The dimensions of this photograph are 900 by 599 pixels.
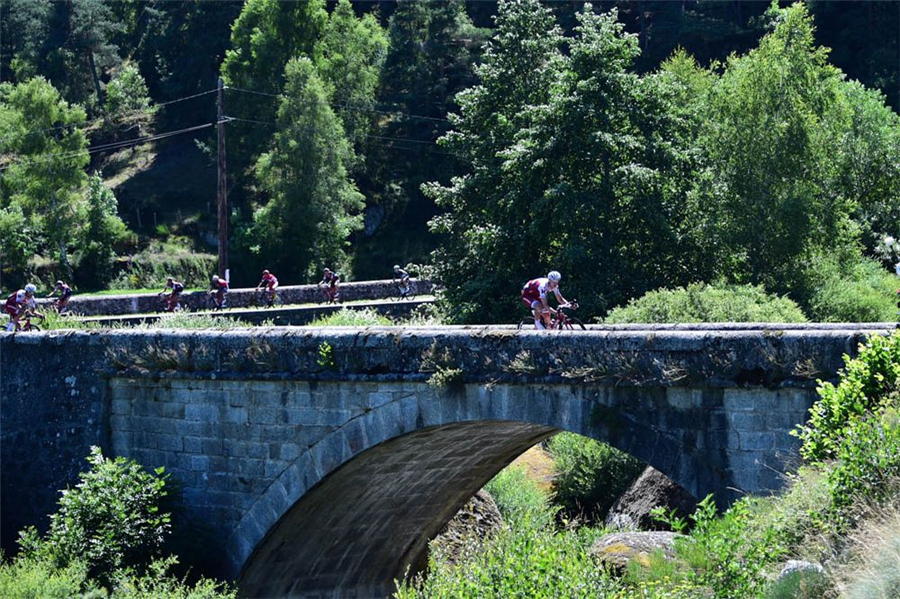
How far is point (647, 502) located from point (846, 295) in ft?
32.9

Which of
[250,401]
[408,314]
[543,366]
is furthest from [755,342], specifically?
[408,314]

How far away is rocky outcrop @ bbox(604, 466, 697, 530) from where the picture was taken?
2031cm

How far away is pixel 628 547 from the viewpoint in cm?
1517

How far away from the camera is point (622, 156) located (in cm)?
2819

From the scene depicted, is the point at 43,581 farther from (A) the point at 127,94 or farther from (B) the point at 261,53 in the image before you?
(A) the point at 127,94

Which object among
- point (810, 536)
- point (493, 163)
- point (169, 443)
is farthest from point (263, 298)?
point (810, 536)

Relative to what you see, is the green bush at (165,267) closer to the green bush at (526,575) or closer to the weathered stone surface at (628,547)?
the weathered stone surface at (628,547)

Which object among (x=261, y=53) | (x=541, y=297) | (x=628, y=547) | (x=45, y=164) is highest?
(x=261, y=53)

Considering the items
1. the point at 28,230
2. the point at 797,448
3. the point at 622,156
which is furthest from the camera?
the point at 28,230

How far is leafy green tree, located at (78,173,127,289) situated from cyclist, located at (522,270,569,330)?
128ft

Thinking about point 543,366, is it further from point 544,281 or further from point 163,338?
point 163,338

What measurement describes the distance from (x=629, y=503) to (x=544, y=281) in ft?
16.4

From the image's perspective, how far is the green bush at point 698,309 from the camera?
23438 mm

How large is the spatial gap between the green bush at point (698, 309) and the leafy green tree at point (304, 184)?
100 ft
